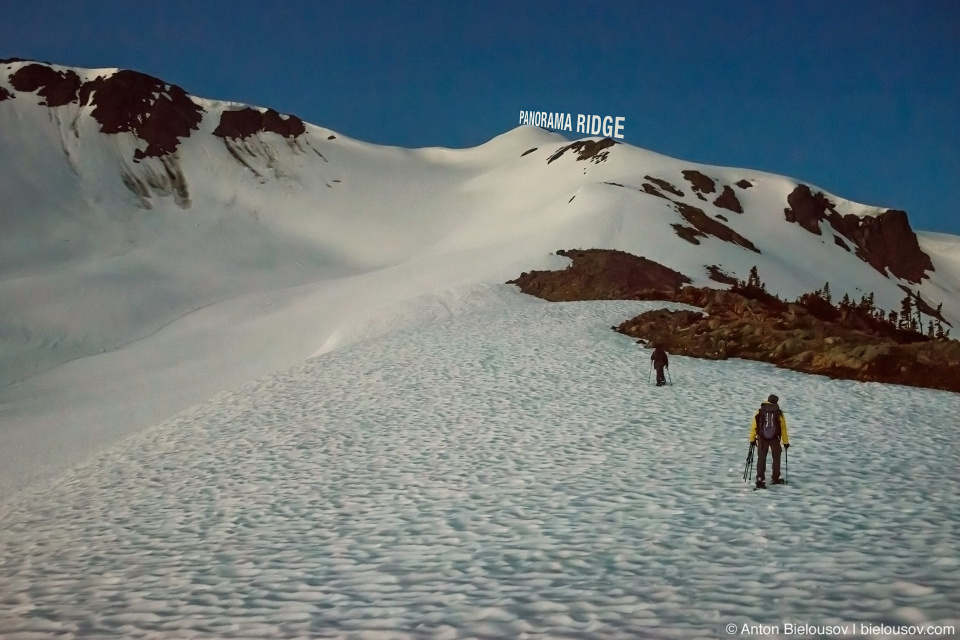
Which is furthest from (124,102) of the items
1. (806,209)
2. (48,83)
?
(806,209)

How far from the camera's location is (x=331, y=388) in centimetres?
2112

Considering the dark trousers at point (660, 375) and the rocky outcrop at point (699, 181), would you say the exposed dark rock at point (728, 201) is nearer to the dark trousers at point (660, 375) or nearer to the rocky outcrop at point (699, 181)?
the rocky outcrop at point (699, 181)

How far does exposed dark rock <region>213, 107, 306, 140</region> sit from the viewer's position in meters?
130

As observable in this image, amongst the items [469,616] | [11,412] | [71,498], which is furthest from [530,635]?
[11,412]

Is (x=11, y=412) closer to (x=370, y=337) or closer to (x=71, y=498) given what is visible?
(x=370, y=337)

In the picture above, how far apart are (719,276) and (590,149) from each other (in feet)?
226

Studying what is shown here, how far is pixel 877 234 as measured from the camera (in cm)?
10988

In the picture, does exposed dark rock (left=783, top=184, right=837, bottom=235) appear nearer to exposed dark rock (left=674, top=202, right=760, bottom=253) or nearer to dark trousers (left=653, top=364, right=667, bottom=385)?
exposed dark rock (left=674, top=202, right=760, bottom=253)

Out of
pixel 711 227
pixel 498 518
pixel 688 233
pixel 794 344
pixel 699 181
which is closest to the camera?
pixel 498 518

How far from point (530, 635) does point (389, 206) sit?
111105mm

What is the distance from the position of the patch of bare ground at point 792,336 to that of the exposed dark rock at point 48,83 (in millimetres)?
125668

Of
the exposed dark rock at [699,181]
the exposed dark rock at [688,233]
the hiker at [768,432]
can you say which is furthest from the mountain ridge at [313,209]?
the hiker at [768,432]

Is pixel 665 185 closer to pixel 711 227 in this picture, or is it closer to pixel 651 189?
pixel 651 189

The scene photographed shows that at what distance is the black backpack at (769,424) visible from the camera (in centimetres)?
1090
